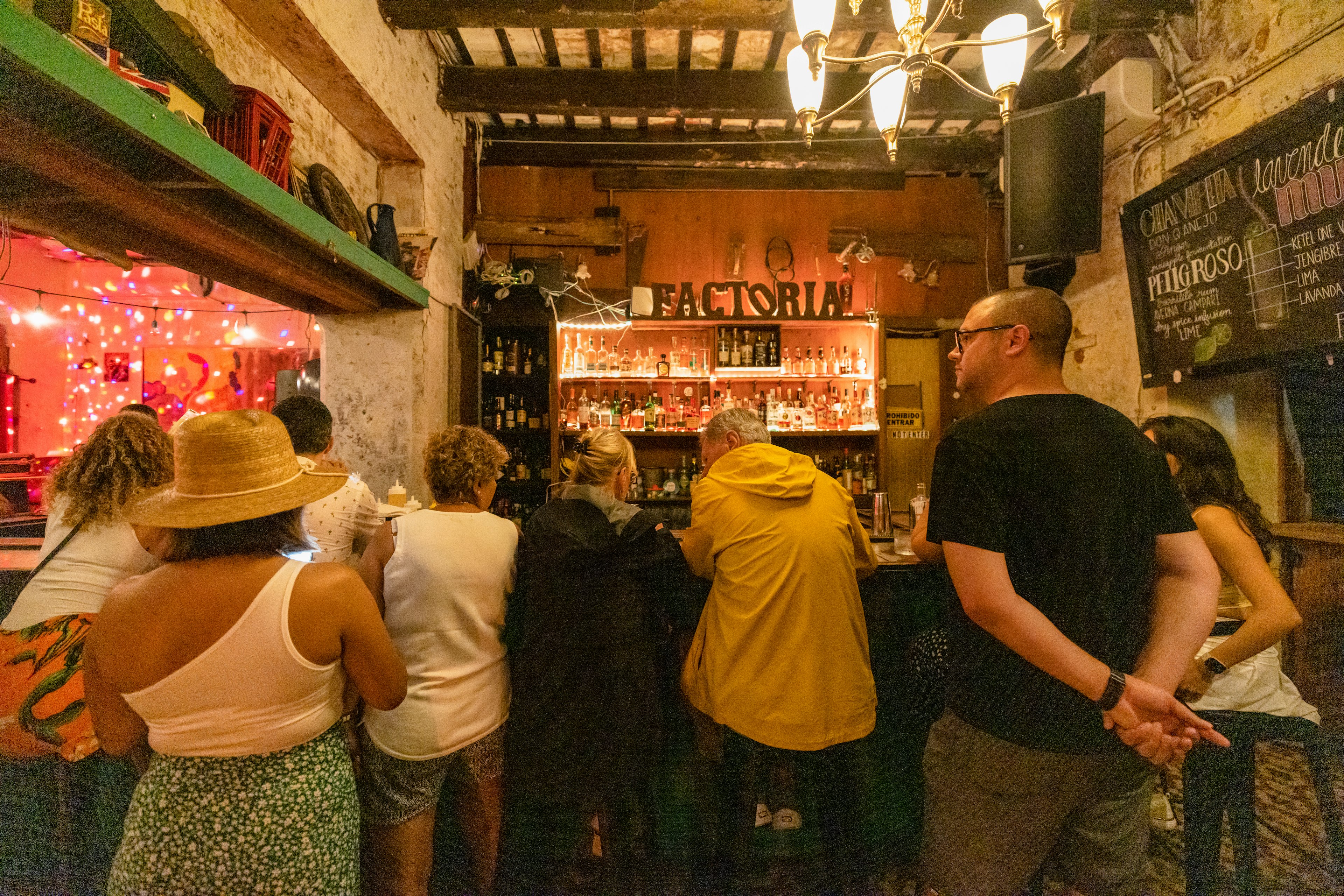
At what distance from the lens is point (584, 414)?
5242mm

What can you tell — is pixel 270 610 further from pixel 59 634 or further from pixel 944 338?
pixel 944 338

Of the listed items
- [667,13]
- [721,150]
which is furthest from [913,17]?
[721,150]

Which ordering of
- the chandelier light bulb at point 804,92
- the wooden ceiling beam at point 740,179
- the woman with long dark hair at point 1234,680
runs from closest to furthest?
1. the woman with long dark hair at point 1234,680
2. the chandelier light bulb at point 804,92
3. the wooden ceiling beam at point 740,179

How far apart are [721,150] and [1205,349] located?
3788mm

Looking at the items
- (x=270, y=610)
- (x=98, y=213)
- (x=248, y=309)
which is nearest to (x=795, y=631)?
(x=270, y=610)

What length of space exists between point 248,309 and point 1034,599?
26.9 feet

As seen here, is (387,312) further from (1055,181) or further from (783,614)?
(1055,181)

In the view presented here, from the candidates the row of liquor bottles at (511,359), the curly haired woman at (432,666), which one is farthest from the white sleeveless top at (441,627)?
the row of liquor bottles at (511,359)

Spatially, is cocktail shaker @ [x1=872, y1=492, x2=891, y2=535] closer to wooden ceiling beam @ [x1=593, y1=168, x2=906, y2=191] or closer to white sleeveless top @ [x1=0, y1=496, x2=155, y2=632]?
wooden ceiling beam @ [x1=593, y1=168, x2=906, y2=191]

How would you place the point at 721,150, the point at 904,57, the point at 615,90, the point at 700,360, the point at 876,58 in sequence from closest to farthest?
the point at 904,57 < the point at 876,58 < the point at 615,90 < the point at 721,150 < the point at 700,360

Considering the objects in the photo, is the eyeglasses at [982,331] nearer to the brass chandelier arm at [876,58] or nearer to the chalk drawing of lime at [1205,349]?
the brass chandelier arm at [876,58]

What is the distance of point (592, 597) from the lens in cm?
193

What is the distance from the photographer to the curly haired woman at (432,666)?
1.76m

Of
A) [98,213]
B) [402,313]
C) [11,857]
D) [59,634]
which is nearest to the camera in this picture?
[59,634]
